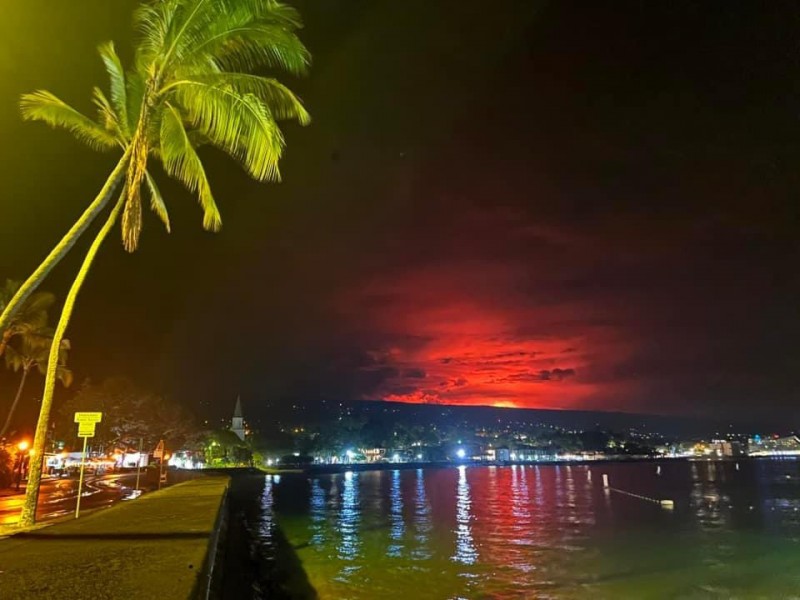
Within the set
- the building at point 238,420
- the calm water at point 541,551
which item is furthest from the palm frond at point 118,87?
the building at point 238,420

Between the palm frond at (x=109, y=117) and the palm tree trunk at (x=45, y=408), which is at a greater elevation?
the palm frond at (x=109, y=117)

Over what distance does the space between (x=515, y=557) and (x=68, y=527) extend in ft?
57.8

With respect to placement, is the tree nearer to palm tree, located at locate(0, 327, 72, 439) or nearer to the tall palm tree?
palm tree, located at locate(0, 327, 72, 439)

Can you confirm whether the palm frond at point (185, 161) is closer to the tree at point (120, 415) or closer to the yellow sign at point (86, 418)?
the yellow sign at point (86, 418)

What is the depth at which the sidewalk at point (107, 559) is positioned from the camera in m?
5.75

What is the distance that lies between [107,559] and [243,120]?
831 centimetres

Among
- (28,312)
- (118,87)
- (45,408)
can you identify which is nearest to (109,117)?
(118,87)

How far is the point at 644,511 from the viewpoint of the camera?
156 ft

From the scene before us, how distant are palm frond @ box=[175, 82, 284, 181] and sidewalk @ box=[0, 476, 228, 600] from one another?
7.05m

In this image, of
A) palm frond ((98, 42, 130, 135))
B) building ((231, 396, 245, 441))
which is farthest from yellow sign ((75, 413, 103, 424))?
building ((231, 396, 245, 441))

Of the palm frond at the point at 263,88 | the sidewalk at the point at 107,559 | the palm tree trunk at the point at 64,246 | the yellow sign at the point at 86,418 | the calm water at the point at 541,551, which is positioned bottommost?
the calm water at the point at 541,551

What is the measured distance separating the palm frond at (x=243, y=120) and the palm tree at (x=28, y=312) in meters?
24.2

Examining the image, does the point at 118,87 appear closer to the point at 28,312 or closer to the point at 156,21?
the point at 156,21

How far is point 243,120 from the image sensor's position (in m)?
11.6
